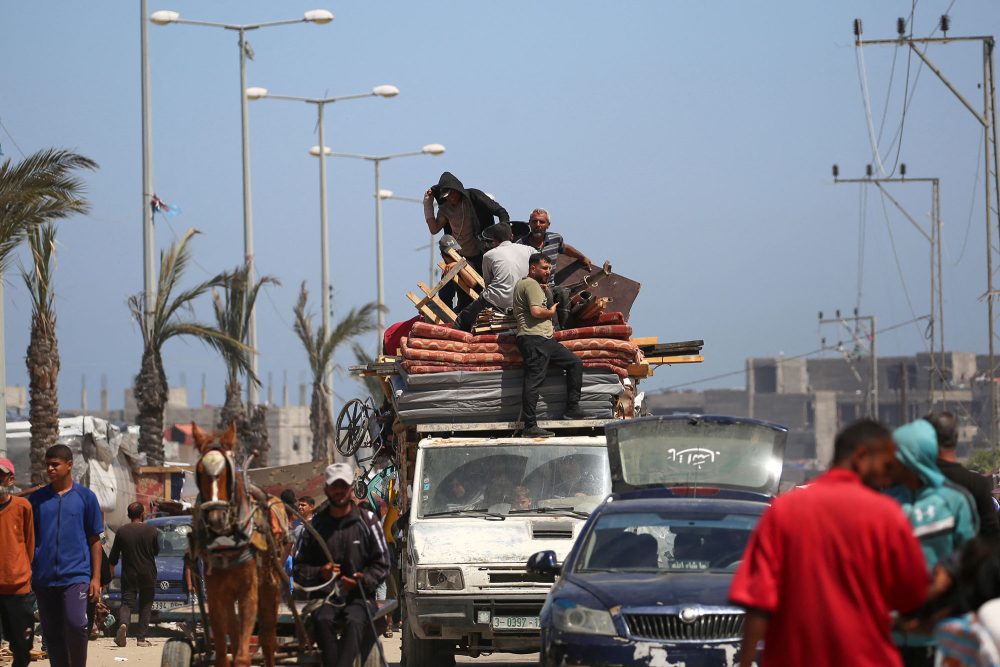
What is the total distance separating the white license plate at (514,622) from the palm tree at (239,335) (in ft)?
58.9

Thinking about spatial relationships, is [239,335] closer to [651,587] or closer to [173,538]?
[173,538]

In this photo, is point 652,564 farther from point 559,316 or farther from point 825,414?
point 825,414

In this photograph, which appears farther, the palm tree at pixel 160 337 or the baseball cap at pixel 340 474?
the palm tree at pixel 160 337

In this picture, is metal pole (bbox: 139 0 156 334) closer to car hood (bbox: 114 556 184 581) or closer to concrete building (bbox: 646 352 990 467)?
car hood (bbox: 114 556 184 581)

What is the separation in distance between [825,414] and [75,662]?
116 metres

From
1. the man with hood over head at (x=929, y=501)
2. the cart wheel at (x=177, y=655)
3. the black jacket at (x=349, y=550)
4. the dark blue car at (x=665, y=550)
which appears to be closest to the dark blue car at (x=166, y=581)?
the dark blue car at (x=665, y=550)

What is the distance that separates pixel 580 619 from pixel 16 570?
4.05m

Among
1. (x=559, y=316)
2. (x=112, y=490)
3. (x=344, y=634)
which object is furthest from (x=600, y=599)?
(x=112, y=490)

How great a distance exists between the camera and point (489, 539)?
13.8 m

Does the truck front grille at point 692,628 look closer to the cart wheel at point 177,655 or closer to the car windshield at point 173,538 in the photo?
the cart wheel at point 177,655

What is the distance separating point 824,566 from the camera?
6.38 meters

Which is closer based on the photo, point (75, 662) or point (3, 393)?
point (75, 662)

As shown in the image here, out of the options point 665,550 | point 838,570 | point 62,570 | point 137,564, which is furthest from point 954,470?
point 137,564

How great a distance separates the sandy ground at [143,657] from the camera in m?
16.8
